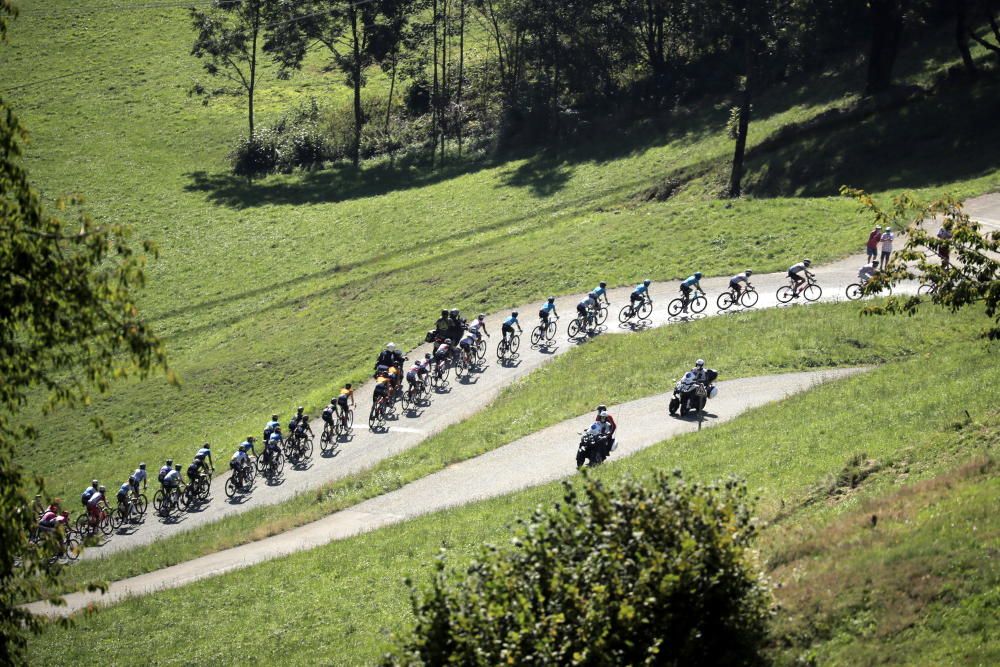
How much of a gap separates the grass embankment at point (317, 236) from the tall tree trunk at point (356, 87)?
2.10 metres

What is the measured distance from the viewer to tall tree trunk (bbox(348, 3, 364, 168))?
74562mm

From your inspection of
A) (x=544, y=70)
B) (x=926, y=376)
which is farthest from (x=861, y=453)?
(x=544, y=70)

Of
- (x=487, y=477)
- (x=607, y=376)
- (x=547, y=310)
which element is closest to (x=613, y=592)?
(x=487, y=477)

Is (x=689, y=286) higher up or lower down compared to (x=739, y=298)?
higher up

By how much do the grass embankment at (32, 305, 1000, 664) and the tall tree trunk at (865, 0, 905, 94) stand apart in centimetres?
2729

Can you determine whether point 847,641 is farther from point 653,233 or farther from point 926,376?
point 653,233

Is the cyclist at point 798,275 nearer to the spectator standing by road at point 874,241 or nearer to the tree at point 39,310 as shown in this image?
the spectator standing by road at point 874,241

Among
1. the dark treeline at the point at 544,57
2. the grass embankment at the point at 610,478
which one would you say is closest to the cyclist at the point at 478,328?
the grass embankment at the point at 610,478

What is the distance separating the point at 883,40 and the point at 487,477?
34256 millimetres

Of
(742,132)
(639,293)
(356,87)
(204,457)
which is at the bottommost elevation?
(204,457)

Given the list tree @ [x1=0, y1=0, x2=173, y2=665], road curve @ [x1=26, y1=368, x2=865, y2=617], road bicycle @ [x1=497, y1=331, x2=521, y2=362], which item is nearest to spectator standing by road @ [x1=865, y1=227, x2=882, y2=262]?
road curve @ [x1=26, y1=368, x2=865, y2=617]

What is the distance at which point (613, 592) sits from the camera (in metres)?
11.0

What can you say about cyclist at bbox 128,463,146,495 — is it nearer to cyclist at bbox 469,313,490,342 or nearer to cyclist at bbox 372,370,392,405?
cyclist at bbox 372,370,392,405

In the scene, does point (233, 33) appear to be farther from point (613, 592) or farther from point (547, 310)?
point (613, 592)
